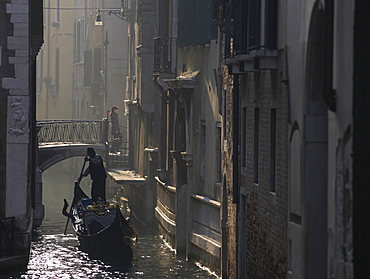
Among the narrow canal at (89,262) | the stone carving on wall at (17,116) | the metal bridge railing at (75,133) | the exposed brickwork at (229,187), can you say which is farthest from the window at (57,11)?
the exposed brickwork at (229,187)

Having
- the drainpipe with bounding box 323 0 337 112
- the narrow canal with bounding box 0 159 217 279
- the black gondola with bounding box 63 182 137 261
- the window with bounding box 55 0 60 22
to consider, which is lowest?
the narrow canal with bounding box 0 159 217 279

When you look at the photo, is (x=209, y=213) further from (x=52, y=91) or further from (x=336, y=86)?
(x=52, y=91)

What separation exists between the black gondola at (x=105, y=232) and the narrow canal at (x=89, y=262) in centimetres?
Result: 27

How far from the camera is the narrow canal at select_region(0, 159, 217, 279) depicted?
822 inches

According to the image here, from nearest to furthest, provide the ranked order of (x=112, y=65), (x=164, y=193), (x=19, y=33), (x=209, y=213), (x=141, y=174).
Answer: (x=19, y=33)
(x=209, y=213)
(x=164, y=193)
(x=141, y=174)
(x=112, y=65)

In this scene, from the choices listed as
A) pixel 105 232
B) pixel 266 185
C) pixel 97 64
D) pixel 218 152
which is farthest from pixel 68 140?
pixel 266 185

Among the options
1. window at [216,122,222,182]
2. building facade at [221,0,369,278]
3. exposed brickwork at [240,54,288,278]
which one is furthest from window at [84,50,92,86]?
exposed brickwork at [240,54,288,278]

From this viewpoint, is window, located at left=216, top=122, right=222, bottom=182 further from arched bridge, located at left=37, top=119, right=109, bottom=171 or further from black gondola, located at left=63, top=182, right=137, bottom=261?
arched bridge, located at left=37, top=119, right=109, bottom=171

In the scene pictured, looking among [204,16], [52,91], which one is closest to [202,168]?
[204,16]

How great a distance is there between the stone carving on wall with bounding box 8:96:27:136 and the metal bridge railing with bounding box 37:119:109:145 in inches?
669

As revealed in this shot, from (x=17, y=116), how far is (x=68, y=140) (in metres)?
17.7

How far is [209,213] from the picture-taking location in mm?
20703

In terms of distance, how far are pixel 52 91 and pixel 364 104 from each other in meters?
45.4

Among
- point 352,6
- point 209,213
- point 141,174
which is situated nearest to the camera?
point 352,6
